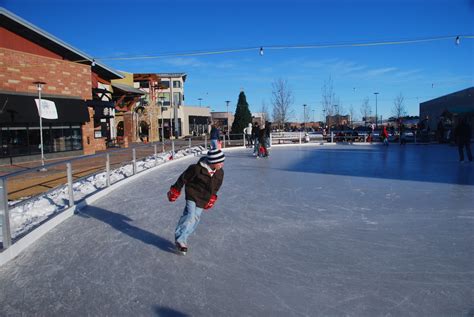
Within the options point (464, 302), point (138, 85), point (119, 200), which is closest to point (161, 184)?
point (119, 200)

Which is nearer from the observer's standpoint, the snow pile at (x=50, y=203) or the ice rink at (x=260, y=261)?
the ice rink at (x=260, y=261)

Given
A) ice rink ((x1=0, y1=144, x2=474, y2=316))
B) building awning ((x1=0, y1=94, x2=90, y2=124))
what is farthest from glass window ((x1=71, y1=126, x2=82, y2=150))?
ice rink ((x1=0, y1=144, x2=474, y2=316))

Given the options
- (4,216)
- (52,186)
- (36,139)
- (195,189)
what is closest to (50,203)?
(52,186)

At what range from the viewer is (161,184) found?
32.4 ft

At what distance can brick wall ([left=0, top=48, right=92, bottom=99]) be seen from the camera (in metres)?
16.3

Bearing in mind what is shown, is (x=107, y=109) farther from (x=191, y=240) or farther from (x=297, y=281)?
(x=297, y=281)

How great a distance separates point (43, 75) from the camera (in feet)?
59.5

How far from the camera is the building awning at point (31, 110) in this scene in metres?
15.5

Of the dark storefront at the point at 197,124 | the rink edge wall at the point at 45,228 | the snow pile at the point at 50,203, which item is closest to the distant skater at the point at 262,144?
the snow pile at the point at 50,203

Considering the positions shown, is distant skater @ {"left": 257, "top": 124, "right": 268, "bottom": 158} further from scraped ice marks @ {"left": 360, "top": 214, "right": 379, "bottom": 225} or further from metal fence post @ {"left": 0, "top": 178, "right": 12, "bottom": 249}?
metal fence post @ {"left": 0, "top": 178, "right": 12, "bottom": 249}

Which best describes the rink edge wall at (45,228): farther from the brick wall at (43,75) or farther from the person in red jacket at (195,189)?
the brick wall at (43,75)

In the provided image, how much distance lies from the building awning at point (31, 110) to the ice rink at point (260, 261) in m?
10.8

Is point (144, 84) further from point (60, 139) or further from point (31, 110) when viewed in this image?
point (31, 110)

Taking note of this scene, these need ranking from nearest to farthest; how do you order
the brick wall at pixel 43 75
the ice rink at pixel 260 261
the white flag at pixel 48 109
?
the ice rink at pixel 260 261 < the brick wall at pixel 43 75 < the white flag at pixel 48 109
